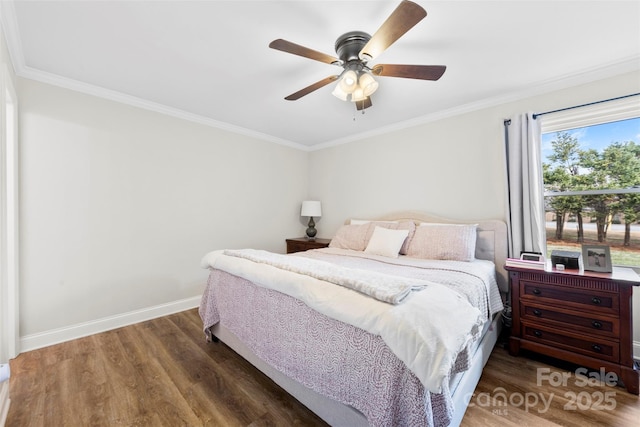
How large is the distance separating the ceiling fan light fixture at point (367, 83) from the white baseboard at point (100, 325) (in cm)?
310

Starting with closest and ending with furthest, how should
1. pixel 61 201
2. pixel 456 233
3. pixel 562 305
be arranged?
pixel 562 305
pixel 61 201
pixel 456 233

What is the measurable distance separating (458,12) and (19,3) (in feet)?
8.57

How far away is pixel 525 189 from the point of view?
244 centimetres

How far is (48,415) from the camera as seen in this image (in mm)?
1508

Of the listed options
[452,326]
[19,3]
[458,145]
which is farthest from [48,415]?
[458,145]

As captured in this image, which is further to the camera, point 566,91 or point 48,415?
point 566,91

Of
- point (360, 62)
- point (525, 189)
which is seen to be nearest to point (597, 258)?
point (525, 189)

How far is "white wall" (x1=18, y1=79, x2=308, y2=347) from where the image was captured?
2.25 meters

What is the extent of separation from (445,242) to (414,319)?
1.81 m

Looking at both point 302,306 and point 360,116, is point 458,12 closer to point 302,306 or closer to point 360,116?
point 360,116

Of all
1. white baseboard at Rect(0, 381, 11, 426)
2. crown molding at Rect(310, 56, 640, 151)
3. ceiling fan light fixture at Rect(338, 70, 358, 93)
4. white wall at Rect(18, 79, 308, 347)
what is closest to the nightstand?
white wall at Rect(18, 79, 308, 347)

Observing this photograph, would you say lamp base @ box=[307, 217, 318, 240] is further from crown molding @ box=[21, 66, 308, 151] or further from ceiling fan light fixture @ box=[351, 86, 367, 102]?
ceiling fan light fixture @ box=[351, 86, 367, 102]

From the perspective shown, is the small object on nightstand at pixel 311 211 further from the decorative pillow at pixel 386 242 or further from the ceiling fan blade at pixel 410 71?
the ceiling fan blade at pixel 410 71

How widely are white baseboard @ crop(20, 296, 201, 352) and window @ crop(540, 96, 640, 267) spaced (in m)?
4.13
